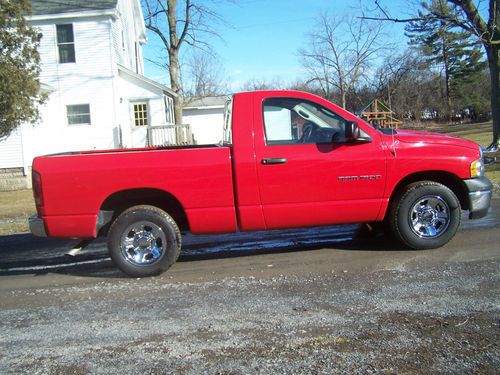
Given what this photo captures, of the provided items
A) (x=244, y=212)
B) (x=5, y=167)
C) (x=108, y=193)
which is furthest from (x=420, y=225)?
(x=5, y=167)

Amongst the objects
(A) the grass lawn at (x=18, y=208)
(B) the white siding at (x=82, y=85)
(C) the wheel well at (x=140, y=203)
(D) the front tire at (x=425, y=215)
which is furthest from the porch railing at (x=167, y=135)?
(D) the front tire at (x=425, y=215)

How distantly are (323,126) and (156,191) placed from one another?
2.08 meters

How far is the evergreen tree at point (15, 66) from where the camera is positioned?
11.5 m

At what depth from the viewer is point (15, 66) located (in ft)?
38.6

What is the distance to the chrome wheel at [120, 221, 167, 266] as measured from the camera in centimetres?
544

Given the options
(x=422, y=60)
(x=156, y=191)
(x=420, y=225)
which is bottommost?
(x=420, y=225)

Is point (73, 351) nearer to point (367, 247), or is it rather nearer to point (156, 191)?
point (156, 191)

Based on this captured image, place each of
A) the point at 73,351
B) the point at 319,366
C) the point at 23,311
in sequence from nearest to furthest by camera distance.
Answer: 1. the point at 319,366
2. the point at 73,351
3. the point at 23,311

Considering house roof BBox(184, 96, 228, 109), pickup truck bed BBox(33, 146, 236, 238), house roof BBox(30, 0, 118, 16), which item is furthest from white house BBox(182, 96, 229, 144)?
pickup truck bed BBox(33, 146, 236, 238)

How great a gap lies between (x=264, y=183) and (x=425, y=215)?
79.1 inches

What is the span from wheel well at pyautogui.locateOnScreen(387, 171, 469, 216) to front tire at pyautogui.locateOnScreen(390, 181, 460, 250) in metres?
0.11

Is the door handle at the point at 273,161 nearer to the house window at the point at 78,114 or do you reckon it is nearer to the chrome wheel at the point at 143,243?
the chrome wheel at the point at 143,243

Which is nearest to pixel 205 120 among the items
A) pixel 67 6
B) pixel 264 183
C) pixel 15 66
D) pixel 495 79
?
pixel 67 6

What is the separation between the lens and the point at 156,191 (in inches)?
216
